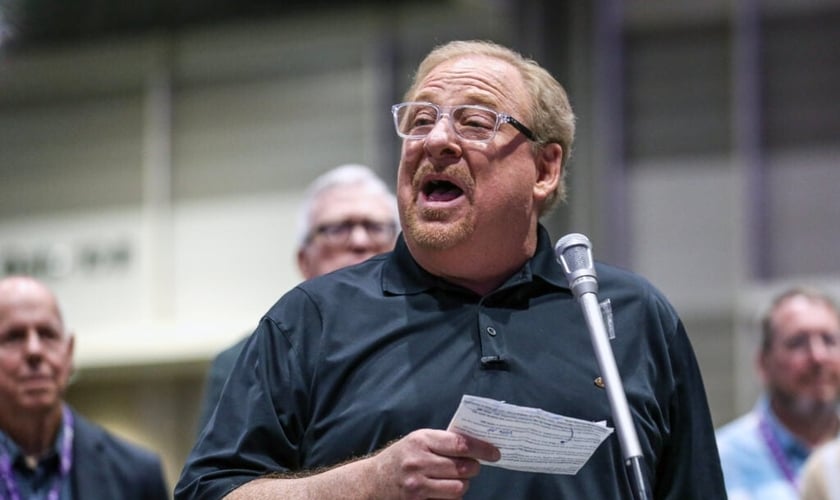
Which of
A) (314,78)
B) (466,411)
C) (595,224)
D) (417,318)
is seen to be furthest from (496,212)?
(314,78)

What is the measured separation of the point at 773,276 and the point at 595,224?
1150 millimetres

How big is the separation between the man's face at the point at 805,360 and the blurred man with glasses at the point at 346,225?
56.2 inches

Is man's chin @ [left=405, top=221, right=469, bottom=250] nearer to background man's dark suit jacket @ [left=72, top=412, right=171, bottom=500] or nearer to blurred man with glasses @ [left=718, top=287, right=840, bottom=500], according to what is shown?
background man's dark suit jacket @ [left=72, top=412, right=171, bottom=500]

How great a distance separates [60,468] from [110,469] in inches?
6.0

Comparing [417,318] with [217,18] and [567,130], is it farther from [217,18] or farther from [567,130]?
[217,18]

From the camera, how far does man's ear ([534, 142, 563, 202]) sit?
99.3 inches

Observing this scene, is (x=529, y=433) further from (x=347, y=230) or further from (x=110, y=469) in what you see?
(x=110, y=469)

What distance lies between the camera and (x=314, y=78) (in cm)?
1018

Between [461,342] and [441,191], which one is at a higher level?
[441,191]

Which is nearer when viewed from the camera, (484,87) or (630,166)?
(484,87)

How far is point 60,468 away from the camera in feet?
13.3

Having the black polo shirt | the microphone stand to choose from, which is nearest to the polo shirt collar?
the black polo shirt

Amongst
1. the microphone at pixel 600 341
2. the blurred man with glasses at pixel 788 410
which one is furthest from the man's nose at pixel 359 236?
the microphone at pixel 600 341

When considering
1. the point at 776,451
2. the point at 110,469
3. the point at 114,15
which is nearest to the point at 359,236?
the point at 110,469
